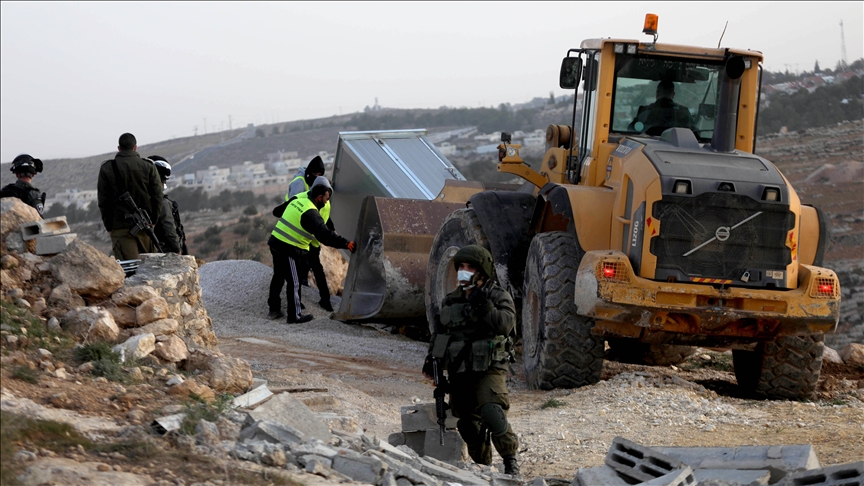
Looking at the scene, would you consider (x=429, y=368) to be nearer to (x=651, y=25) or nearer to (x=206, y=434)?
(x=206, y=434)

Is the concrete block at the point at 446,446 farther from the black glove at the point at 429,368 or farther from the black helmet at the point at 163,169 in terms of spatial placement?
the black helmet at the point at 163,169

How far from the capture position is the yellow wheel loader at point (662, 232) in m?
7.43

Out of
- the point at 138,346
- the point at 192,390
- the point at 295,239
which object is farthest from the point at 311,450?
the point at 295,239

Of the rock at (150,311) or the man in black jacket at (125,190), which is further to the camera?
the man in black jacket at (125,190)

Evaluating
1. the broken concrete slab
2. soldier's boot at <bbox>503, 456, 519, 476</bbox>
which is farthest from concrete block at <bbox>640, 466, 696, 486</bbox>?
the broken concrete slab

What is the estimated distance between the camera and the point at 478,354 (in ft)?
19.0

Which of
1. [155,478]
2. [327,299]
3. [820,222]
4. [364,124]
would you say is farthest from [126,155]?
[364,124]

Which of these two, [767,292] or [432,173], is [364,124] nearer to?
[432,173]

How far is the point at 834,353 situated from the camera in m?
10.4

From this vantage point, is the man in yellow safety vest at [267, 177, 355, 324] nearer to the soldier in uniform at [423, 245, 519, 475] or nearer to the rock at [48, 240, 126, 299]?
the rock at [48, 240, 126, 299]

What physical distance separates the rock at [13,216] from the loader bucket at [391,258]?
16.5 ft

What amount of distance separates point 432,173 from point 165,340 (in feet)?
27.7

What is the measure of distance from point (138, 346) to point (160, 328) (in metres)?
0.50

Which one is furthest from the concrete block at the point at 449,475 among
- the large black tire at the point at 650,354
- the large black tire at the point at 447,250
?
the large black tire at the point at 650,354
